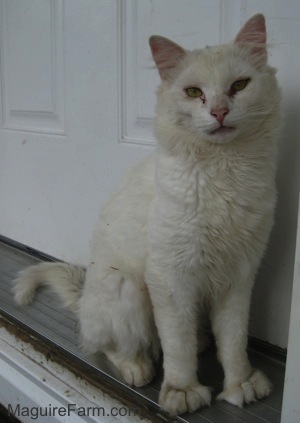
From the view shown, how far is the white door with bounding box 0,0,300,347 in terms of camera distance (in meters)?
0.93

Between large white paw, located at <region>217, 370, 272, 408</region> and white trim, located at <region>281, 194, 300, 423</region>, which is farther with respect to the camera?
large white paw, located at <region>217, 370, 272, 408</region>

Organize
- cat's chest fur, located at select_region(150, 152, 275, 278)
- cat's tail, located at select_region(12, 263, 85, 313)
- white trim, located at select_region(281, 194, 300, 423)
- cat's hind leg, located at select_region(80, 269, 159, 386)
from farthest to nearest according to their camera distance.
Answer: cat's tail, located at select_region(12, 263, 85, 313), cat's hind leg, located at select_region(80, 269, 159, 386), cat's chest fur, located at select_region(150, 152, 275, 278), white trim, located at select_region(281, 194, 300, 423)

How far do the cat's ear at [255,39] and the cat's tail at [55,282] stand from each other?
0.75m

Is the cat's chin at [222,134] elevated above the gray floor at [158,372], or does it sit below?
above

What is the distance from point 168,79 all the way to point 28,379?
2.31 feet

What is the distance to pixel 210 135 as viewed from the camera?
0.75 meters

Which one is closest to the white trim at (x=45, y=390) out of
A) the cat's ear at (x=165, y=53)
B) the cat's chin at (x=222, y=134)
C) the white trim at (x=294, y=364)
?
the white trim at (x=294, y=364)

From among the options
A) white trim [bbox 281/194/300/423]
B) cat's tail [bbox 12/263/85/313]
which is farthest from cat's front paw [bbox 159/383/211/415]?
cat's tail [bbox 12/263/85/313]

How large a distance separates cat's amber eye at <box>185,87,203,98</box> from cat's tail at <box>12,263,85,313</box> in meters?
0.65

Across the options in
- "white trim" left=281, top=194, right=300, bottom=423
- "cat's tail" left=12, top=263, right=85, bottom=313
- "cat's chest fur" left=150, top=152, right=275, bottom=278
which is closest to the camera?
"white trim" left=281, top=194, right=300, bottom=423

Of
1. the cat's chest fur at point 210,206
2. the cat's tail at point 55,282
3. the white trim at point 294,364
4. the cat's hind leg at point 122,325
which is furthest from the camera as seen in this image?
the cat's tail at point 55,282

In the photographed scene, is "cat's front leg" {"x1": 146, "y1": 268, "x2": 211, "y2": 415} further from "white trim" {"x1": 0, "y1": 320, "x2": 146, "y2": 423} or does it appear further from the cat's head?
the cat's head

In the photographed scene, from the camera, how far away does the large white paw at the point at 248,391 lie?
2.74ft

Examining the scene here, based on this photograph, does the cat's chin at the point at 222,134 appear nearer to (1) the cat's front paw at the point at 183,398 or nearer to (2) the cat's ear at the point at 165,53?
(2) the cat's ear at the point at 165,53
